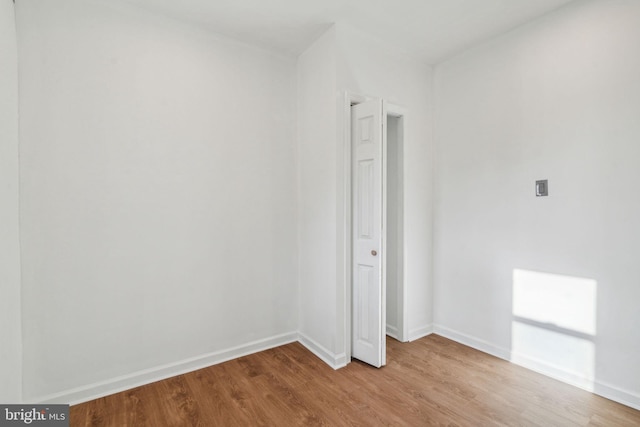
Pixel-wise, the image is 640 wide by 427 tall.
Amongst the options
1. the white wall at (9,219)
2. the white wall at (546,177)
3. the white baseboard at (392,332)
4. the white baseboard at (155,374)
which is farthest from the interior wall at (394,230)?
the white wall at (9,219)

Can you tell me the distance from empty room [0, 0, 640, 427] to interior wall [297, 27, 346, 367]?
0.03 metres

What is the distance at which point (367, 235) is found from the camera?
104 inches

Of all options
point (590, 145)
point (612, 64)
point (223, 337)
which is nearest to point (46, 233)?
point (223, 337)

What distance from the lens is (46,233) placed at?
204cm

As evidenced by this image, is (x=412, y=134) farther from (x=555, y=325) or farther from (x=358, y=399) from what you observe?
(x=358, y=399)

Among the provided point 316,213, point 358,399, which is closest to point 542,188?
point 316,213

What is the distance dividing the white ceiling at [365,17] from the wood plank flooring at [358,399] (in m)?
3.00

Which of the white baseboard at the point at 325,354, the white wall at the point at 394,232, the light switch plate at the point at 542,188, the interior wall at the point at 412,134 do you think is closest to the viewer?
the light switch plate at the point at 542,188

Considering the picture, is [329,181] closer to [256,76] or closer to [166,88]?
[256,76]

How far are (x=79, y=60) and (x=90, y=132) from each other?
20.3 inches

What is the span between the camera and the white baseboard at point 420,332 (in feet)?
10.3

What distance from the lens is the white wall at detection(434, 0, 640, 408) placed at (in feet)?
6.89

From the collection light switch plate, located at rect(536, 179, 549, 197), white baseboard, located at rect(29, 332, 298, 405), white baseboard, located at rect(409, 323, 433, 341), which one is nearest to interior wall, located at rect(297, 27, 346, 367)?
white baseboard, located at rect(29, 332, 298, 405)

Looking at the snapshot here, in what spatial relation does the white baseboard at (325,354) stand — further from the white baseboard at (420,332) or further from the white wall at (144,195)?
the white baseboard at (420,332)
